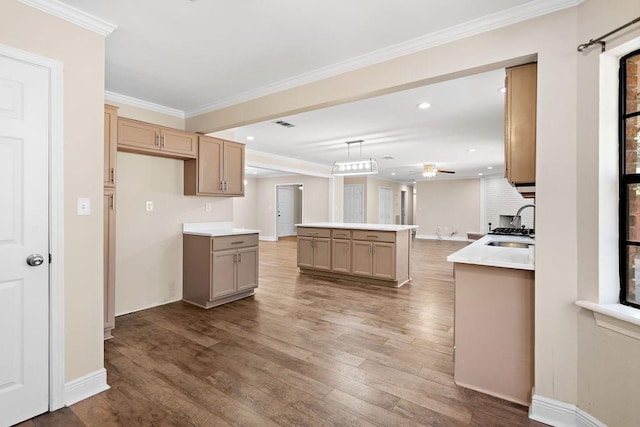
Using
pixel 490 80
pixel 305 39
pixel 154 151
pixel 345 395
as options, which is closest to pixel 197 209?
pixel 154 151

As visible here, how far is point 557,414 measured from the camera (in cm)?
174

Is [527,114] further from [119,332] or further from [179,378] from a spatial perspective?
[119,332]

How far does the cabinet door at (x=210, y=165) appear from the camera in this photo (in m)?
3.87

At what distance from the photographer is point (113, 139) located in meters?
2.86

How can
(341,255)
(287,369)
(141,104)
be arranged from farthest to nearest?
(341,255), (141,104), (287,369)

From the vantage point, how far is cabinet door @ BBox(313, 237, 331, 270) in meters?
5.30

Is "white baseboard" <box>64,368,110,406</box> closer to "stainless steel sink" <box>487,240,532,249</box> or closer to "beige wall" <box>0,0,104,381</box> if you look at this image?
"beige wall" <box>0,0,104,381</box>

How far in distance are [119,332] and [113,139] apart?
1843 millimetres

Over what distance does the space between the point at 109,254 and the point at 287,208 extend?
9.18 m

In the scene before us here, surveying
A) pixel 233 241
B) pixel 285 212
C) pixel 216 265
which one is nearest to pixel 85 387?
pixel 216 265

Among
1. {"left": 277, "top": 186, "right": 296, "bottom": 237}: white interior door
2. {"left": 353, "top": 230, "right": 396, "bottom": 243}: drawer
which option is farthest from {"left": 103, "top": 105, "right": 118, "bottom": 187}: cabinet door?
{"left": 277, "top": 186, "right": 296, "bottom": 237}: white interior door

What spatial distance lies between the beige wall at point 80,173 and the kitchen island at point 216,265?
5.26 feet

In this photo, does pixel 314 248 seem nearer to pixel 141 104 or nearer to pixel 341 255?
pixel 341 255

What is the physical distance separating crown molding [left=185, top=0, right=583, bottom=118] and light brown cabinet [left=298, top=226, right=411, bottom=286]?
2.66 meters
